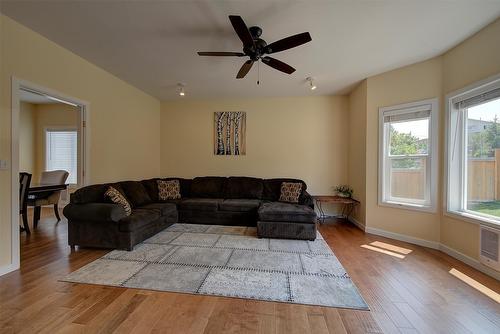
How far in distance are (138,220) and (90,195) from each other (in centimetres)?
84

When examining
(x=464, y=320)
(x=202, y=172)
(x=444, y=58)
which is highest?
(x=444, y=58)

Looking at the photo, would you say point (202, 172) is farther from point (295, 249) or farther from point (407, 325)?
point (407, 325)

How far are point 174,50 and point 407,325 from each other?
3748mm

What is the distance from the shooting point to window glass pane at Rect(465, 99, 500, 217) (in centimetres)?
245

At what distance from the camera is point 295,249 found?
302 cm

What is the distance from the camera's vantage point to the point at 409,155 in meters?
3.45

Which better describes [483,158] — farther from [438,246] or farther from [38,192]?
[38,192]

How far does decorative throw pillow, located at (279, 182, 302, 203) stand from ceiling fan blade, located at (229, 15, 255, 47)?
113 inches

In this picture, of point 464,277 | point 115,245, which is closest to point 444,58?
point 464,277

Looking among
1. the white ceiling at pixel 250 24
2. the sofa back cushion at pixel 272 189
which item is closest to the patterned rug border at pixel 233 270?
the sofa back cushion at pixel 272 189

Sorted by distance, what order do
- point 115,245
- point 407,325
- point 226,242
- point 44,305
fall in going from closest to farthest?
point 407,325
point 44,305
point 115,245
point 226,242

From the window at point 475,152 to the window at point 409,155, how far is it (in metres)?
0.23

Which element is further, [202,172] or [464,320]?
[202,172]

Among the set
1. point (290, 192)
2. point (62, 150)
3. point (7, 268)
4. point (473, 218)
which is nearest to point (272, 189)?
point (290, 192)
